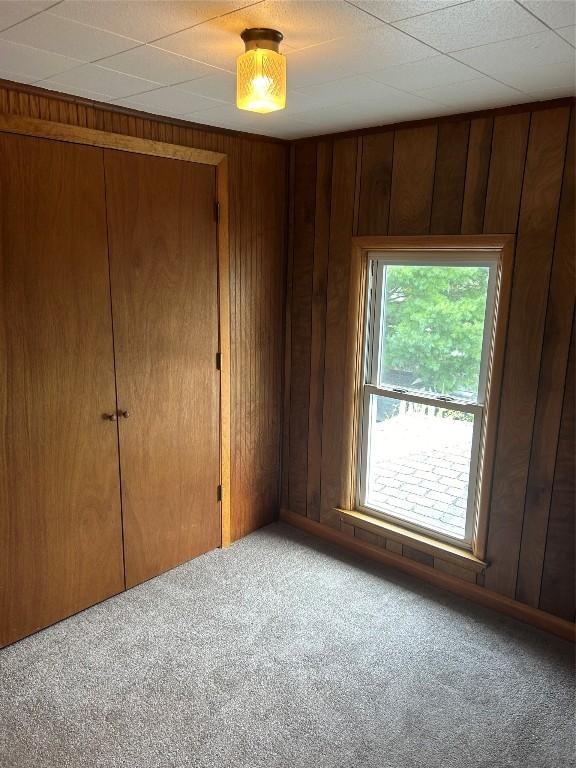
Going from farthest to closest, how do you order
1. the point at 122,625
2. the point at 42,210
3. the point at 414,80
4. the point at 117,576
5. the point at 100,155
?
the point at 117,576 → the point at 122,625 → the point at 100,155 → the point at 42,210 → the point at 414,80

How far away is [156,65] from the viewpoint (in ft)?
6.27

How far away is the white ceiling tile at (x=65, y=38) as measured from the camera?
5.15ft

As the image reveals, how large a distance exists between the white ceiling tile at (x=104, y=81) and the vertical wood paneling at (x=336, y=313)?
45.9 inches

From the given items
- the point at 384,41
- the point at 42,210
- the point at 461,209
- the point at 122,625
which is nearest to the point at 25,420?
the point at 42,210

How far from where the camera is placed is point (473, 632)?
2.64 metres

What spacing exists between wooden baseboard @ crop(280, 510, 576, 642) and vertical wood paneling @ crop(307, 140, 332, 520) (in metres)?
0.12

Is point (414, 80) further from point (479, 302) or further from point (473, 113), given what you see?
point (479, 302)

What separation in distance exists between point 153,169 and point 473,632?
103 inches

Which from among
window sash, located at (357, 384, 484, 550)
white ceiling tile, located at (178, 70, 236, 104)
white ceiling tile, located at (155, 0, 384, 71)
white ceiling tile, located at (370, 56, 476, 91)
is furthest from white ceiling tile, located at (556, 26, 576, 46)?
window sash, located at (357, 384, 484, 550)

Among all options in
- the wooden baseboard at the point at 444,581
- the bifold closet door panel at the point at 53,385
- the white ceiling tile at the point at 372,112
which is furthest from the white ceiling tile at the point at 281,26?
the wooden baseboard at the point at 444,581

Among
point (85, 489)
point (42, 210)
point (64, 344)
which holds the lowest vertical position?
point (85, 489)

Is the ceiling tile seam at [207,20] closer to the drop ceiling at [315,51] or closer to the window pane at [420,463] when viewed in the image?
the drop ceiling at [315,51]

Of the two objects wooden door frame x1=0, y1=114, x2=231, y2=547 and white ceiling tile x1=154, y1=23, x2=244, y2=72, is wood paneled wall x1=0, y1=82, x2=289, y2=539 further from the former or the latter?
white ceiling tile x1=154, y1=23, x2=244, y2=72

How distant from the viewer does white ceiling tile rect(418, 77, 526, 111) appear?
211 centimetres
